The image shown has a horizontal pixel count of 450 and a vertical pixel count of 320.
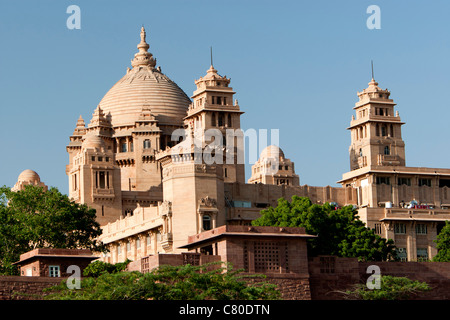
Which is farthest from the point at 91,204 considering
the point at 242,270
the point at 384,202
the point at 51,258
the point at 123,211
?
the point at 242,270

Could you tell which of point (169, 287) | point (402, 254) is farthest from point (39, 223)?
point (402, 254)

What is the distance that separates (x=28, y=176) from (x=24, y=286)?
70525mm

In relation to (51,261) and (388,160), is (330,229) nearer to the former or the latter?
(51,261)

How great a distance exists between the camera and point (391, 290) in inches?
2965

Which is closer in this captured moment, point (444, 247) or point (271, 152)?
point (444, 247)

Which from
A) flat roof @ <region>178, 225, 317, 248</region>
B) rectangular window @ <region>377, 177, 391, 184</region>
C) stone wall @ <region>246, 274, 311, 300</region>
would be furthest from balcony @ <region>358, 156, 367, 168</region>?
stone wall @ <region>246, 274, 311, 300</region>

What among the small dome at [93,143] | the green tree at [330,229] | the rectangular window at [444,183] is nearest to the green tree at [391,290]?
the green tree at [330,229]

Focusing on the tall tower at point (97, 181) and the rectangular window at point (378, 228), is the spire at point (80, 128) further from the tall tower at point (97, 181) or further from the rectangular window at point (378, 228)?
the rectangular window at point (378, 228)

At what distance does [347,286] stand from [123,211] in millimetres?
53446

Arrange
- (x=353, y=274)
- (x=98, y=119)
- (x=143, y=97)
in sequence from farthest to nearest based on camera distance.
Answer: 1. (x=143, y=97)
2. (x=98, y=119)
3. (x=353, y=274)

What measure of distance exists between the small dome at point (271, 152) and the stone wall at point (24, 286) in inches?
2841

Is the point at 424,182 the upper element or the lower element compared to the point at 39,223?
upper

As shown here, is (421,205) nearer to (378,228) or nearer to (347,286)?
(378,228)

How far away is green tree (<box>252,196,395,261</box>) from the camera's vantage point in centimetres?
8956
